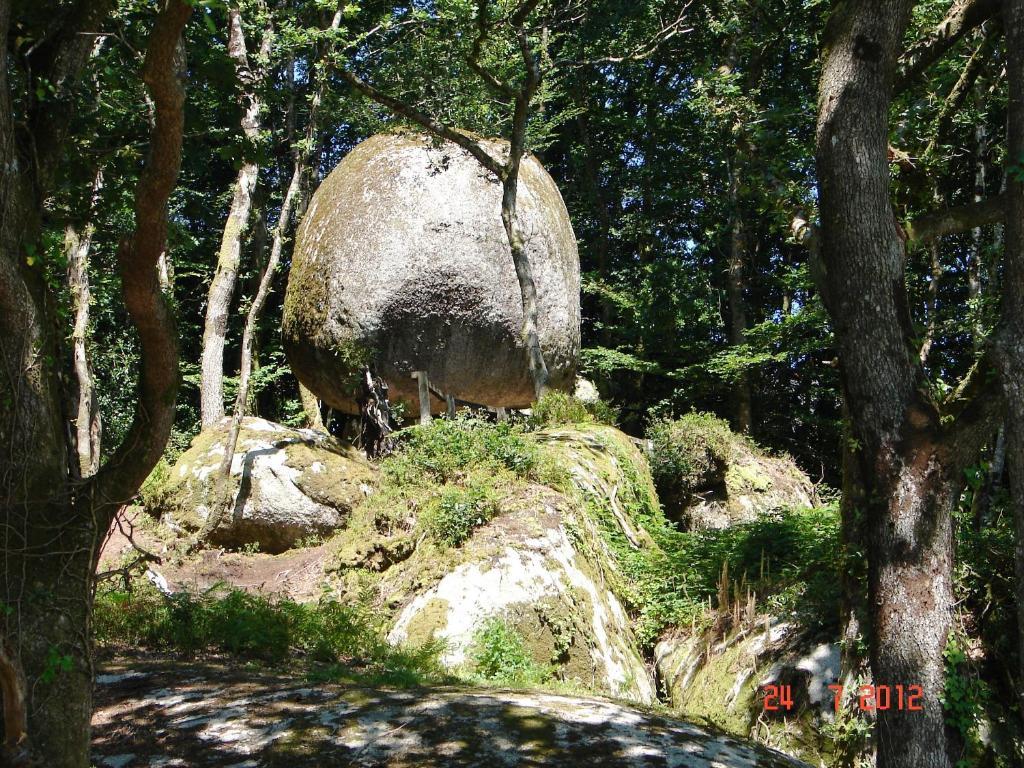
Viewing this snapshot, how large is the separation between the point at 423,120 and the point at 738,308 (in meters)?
11.2

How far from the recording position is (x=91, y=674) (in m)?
3.24

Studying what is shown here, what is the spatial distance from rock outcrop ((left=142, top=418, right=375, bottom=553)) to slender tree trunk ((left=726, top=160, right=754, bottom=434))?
10.8 m

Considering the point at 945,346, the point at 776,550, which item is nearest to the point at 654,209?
the point at 945,346

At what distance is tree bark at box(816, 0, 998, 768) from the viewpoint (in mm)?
4477

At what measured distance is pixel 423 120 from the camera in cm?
1170

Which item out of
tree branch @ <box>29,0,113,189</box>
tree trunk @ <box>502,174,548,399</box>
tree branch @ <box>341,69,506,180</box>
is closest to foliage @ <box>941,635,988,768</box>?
tree branch @ <box>29,0,113,189</box>

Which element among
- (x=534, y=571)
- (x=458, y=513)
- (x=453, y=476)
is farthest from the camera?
(x=453, y=476)

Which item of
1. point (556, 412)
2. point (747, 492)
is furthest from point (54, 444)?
point (747, 492)

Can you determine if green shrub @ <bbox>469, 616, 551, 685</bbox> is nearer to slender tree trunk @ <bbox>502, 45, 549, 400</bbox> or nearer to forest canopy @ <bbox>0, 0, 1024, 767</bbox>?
forest canopy @ <bbox>0, 0, 1024, 767</bbox>

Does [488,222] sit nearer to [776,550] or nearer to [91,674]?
[776,550]

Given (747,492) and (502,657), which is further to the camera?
(747,492)

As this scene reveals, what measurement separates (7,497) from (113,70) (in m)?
3.07

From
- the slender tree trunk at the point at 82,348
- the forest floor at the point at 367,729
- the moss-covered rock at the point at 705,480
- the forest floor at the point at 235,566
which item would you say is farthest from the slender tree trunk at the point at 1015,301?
the slender tree trunk at the point at 82,348
